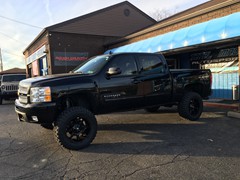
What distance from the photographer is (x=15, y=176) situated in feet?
11.3

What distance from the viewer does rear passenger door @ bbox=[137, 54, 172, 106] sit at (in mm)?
5717

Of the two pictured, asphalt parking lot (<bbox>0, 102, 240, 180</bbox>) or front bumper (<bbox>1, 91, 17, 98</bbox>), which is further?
front bumper (<bbox>1, 91, 17, 98</bbox>)

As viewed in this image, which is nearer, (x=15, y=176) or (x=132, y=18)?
(x=15, y=176)

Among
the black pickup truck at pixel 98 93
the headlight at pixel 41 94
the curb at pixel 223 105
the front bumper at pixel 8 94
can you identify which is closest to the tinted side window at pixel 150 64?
the black pickup truck at pixel 98 93

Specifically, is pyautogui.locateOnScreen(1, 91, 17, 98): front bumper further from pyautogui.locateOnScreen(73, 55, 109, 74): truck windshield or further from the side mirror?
the side mirror

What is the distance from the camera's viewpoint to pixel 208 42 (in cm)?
880

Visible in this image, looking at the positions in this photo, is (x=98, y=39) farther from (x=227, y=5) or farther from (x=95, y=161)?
(x=95, y=161)

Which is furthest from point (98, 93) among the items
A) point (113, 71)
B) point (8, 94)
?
point (8, 94)

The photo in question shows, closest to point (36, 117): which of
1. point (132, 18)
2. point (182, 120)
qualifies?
point (182, 120)

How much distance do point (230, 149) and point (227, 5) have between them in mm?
7227

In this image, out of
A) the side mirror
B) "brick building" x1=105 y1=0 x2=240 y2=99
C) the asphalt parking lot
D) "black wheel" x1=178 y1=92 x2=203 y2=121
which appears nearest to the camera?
the asphalt parking lot

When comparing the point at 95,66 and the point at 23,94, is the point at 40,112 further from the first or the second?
the point at 95,66

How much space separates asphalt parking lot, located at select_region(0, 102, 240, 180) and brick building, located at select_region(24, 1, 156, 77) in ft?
42.7

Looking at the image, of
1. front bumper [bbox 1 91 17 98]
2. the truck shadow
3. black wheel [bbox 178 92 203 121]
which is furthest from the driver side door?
front bumper [bbox 1 91 17 98]
